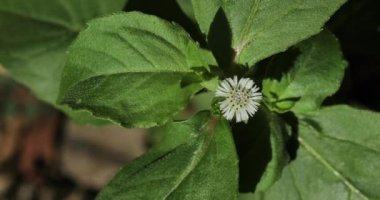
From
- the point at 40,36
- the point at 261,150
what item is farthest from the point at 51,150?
Result: the point at 261,150

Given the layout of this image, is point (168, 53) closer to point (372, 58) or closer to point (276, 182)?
point (276, 182)

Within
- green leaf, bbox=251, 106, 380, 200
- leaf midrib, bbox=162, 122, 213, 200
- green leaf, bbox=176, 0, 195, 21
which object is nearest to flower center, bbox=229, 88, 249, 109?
leaf midrib, bbox=162, 122, 213, 200

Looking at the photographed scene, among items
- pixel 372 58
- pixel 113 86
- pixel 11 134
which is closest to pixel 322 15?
pixel 113 86

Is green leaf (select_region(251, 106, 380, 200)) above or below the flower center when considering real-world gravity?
below

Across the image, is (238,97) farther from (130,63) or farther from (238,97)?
(130,63)

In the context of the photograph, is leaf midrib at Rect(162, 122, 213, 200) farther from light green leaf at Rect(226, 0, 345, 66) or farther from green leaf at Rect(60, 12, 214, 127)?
light green leaf at Rect(226, 0, 345, 66)

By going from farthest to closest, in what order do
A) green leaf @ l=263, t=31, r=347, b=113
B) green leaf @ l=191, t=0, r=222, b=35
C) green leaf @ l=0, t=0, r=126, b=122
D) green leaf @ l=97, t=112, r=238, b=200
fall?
green leaf @ l=0, t=0, r=126, b=122 < green leaf @ l=263, t=31, r=347, b=113 < green leaf @ l=191, t=0, r=222, b=35 < green leaf @ l=97, t=112, r=238, b=200
